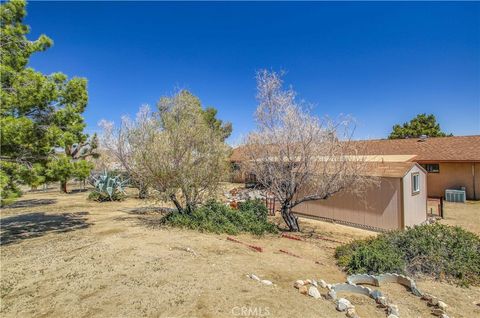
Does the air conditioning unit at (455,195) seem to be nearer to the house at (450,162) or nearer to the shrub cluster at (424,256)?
the house at (450,162)

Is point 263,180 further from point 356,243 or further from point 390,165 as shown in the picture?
point 390,165

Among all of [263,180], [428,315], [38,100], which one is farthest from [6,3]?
[428,315]

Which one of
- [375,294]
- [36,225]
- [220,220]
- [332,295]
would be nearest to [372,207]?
[220,220]

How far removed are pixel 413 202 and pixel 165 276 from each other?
33.1ft

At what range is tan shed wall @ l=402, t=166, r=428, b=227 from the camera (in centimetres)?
1052

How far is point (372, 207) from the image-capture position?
11133 mm

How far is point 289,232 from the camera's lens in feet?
33.4

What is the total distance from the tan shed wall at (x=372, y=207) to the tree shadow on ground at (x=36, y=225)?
980 cm

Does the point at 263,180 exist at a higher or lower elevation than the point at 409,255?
higher

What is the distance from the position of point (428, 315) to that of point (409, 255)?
244cm

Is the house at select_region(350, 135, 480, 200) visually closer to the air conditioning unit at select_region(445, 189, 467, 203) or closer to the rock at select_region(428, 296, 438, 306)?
the air conditioning unit at select_region(445, 189, 467, 203)

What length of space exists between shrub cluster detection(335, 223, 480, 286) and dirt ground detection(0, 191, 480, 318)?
39 cm

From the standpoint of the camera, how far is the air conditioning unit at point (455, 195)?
16.6 meters

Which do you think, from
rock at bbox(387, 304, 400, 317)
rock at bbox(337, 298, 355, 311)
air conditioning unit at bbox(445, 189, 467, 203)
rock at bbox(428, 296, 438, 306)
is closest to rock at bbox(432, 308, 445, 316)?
rock at bbox(428, 296, 438, 306)
